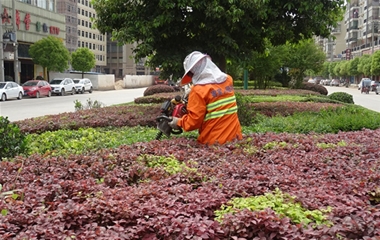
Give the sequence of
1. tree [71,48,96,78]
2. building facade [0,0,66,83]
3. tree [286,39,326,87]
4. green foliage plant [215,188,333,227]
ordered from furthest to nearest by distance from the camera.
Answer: tree [71,48,96,78] < building facade [0,0,66,83] < tree [286,39,326,87] < green foliage plant [215,188,333,227]

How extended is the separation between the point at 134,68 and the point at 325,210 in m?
98.4

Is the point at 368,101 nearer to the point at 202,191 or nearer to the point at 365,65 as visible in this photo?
the point at 202,191

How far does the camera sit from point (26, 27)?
137ft

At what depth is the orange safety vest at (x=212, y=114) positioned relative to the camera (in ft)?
18.1

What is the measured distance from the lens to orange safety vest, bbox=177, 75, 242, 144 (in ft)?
18.1

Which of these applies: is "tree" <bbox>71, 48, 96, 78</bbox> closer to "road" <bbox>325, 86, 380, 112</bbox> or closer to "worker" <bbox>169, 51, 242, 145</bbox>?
"road" <bbox>325, 86, 380, 112</bbox>

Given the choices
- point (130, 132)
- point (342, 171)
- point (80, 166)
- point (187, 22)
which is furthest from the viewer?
point (187, 22)

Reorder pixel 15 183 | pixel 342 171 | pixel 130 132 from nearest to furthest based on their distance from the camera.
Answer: pixel 15 183
pixel 342 171
pixel 130 132

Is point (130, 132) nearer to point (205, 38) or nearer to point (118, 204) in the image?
point (205, 38)

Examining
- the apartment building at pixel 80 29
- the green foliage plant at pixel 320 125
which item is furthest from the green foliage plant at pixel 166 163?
the apartment building at pixel 80 29

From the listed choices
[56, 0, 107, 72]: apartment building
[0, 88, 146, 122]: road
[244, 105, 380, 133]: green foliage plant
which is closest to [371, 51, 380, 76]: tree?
[0, 88, 146, 122]: road

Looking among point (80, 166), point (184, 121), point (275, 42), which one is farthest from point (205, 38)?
point (80, 166)

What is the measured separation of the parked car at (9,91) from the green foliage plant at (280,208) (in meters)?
27.1

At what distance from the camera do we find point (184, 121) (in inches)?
220
